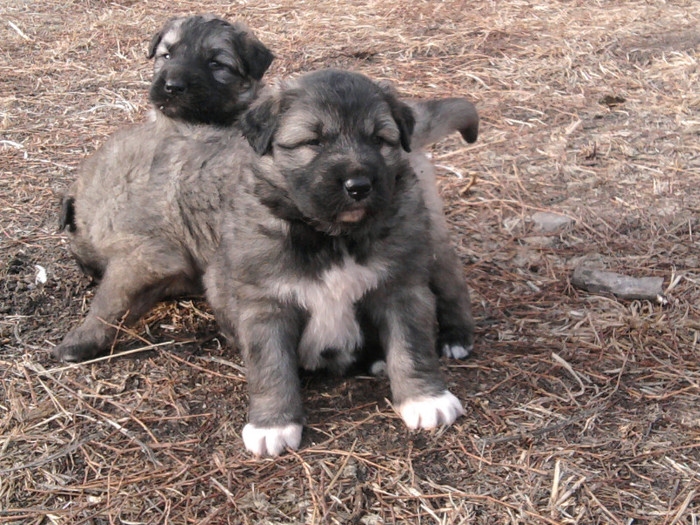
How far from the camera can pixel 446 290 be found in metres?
4.06

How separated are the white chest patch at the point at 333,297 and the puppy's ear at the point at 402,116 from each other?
544mm

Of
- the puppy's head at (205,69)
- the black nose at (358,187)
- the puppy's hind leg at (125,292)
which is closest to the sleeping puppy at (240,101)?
the puppy's head at (205,69)

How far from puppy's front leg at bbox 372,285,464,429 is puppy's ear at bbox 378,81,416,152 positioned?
62cm

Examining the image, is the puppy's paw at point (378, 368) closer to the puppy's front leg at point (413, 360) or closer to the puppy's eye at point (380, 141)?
the puppy's front leg at point (413, 360)

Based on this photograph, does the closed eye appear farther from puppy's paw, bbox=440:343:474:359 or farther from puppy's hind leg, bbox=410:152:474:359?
puppy's paw, bbox=440:343:474:359

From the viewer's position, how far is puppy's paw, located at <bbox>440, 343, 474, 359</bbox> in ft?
13.0

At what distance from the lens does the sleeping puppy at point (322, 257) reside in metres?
3.25

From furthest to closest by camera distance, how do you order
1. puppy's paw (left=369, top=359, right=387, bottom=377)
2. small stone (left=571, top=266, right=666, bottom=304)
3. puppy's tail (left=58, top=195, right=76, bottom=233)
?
puppy's tail (left=58, top=195, right=76, bottom=233)
small stone (left=571, top=266, right=666, bottom=304)
puppy's paw (left=369, top=359, right=387, bottom=377)

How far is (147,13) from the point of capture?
9352mm

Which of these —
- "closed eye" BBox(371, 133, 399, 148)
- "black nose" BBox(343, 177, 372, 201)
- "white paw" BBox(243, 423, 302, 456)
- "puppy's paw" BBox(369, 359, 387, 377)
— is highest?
"closed eye" BBox(371, 133, 399, 148)

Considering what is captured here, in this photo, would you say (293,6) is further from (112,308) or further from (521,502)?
(521,502)

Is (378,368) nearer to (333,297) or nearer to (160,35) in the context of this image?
(333,297)

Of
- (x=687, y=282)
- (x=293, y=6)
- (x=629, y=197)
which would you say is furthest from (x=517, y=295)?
(x=293, y=6)

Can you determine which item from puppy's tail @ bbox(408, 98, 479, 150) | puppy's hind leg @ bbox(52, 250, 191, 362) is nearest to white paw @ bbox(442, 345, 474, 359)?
puppy's tail @ bbox(408, 98, 479, 150)
